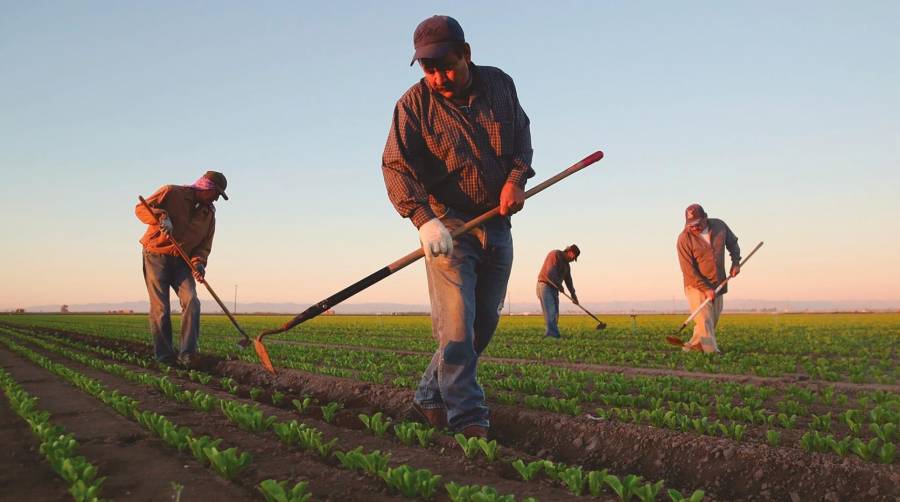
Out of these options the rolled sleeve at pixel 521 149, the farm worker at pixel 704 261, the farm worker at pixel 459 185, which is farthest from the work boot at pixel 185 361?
the farm worker at pixel 704 261

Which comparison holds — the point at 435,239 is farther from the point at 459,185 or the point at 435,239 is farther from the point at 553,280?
the point at 553,280

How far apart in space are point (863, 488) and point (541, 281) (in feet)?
39.7

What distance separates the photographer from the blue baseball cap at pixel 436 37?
11.9 feet

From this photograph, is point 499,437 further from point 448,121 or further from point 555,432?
point 448,121

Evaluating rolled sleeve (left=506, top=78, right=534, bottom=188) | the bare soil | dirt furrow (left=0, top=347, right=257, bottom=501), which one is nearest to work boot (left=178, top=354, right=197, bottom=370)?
dirt furrow (left=0, top=347, right=257, bottom=501)

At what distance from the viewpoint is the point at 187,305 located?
8.27 metres

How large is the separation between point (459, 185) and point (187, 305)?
5620mm

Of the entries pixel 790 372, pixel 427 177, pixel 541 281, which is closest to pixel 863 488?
pixel 427 177

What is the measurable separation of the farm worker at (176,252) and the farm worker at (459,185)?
17.0 ft

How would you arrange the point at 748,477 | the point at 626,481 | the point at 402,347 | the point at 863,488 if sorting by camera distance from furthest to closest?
the point at 402,347 → the point at 748,477 → the point at 863,488 → the point at 626,481

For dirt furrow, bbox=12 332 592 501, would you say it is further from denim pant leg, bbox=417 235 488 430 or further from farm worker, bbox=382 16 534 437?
farm worker, bbox=382 16 534 437

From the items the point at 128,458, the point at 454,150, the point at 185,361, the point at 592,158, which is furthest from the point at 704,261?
the point at 128,458

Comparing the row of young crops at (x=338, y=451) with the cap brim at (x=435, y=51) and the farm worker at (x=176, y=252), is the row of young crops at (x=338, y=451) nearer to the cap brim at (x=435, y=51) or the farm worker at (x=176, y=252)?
the cap brim at (x=435, y=51)

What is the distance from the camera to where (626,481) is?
2770 millimetres
